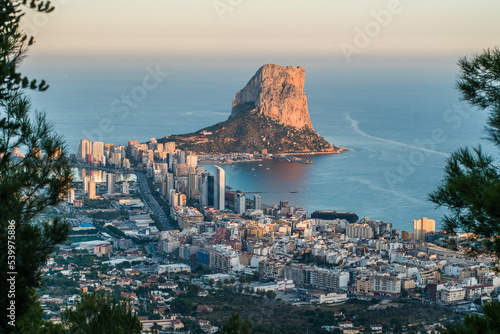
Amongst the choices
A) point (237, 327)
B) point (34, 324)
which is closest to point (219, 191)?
point (237, 327)

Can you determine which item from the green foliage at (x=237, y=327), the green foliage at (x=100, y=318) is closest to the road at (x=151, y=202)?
the green foliage at (x=237, y=327)

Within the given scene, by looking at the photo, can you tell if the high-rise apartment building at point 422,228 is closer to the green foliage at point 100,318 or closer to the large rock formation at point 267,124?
the green foliage at point 100,318

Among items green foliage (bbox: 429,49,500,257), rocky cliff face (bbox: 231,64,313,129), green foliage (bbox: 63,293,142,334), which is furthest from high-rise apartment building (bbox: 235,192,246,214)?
green foliage (bbox: 429,49,500,257)

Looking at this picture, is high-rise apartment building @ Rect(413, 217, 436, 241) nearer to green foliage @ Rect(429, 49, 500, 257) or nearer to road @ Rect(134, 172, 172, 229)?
road @ Rect(134, 172, 172, 229)

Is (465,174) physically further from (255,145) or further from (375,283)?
(255,145)

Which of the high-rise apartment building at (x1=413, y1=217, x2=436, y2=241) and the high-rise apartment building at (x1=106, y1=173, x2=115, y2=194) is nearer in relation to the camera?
the high-rise apartment building at (x1=413, y1=217, x2=436, y2=241)
